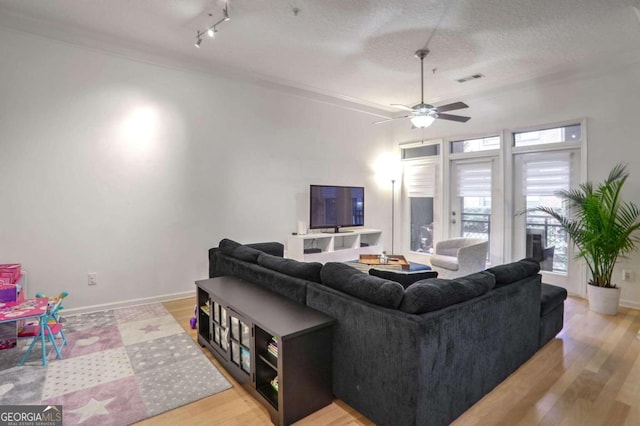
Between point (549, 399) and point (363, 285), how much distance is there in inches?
58.6

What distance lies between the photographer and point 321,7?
3.07 m

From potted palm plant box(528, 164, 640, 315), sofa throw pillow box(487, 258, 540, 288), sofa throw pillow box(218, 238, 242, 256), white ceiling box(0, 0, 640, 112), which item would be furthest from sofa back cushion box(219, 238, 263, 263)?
potted palm plant box(528, 164, 640, 315)

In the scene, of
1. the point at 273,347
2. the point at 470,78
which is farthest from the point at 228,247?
the point at 470,78

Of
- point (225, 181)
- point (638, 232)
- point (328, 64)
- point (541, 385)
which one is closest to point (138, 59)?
point (225, 181)

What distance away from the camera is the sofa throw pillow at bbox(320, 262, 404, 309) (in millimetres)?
1872

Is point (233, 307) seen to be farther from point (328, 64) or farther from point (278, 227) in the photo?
point (328, 64)

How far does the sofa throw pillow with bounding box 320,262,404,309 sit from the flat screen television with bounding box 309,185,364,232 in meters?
3.10

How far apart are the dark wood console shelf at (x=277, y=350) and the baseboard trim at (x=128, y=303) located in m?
1.92

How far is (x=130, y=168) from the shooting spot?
395 cm

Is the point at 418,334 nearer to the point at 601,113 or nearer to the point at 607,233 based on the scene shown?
the point at 607,233

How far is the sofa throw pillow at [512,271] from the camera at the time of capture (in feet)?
7.84

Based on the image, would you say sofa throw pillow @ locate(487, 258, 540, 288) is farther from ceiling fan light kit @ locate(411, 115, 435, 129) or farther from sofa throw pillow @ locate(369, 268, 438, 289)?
ceiling fan light kit @ locate(411, 115, 435, 129)

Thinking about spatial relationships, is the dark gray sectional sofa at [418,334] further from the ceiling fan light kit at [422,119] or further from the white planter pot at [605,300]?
the white planter pot at [605,300]

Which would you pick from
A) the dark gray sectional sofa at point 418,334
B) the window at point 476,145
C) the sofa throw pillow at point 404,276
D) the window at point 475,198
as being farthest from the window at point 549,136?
the sofa throw pillow at point 404,276
